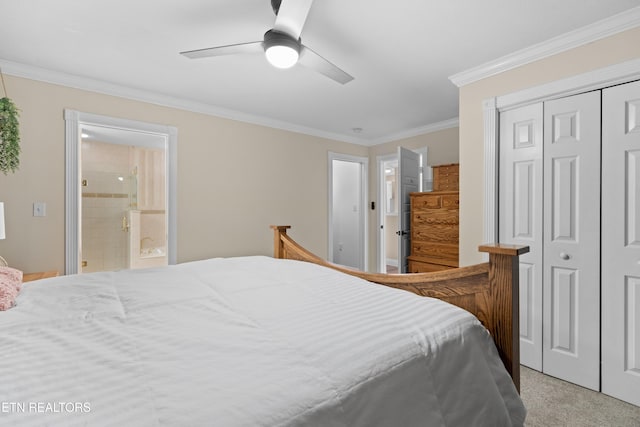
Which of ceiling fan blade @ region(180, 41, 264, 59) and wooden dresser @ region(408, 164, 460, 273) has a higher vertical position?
ceiling fan blade @ region(180, 41, 264, 59)

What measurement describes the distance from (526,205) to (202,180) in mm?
3177

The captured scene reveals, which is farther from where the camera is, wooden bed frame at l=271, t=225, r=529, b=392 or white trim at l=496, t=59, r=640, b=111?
white trim at l=496, t=59, r=640, b=111

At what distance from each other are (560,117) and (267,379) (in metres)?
2.64

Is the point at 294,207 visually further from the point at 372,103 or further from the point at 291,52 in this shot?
the point at 291,52

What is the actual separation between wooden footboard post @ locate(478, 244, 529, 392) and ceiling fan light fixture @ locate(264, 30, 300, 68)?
58.1 inches

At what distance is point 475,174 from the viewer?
2639mm

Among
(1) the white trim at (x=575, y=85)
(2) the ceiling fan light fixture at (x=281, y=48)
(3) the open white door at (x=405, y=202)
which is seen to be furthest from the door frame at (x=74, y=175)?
(1) the white trim at (x=575, y=85)

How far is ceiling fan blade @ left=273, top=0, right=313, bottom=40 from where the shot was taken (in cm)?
149

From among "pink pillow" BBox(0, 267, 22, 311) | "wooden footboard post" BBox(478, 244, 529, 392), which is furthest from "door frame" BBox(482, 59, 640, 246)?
"pink pillow" BBox(0, 267, 22, 311)

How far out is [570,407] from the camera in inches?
73.7

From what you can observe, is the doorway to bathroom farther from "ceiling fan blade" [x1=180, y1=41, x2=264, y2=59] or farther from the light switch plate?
"ceiling fan blade" [x1=180, y1=41, x2=264, y2=59]

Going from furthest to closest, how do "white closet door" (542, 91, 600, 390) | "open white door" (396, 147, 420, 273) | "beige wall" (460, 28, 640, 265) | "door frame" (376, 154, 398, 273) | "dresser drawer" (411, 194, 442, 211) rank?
"door frame" (376, 154, 398, 273) < "open white door" (396, 147, 420, 273) < "dresser drawer" (411, 194, 442, 211) < "beige wall" (460, 28, 640, 265) < "white closet door" (542, 91, 600, 390)

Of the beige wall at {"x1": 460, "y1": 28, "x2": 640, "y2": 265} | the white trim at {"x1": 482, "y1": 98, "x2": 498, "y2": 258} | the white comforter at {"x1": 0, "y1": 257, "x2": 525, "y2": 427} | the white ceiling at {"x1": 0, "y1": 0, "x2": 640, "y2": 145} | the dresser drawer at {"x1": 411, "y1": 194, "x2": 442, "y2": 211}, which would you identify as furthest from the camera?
the dresser drawer at {"x1": 411, "y1": 194, "x2": 442, "y2": 211}

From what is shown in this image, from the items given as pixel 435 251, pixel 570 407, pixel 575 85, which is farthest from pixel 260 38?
pixel 570 407
